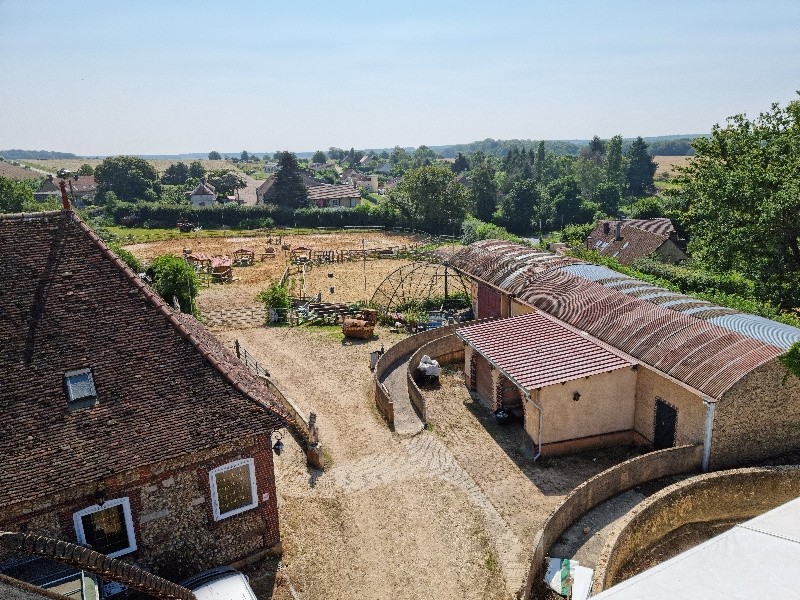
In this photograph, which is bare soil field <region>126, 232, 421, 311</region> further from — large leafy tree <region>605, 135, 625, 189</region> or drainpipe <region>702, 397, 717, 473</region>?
large leafy tree <region>605, 135, 625, 189</region>

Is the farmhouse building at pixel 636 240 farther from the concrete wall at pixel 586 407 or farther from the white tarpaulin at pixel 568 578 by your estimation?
the white tarpaulin at pixel 568 578

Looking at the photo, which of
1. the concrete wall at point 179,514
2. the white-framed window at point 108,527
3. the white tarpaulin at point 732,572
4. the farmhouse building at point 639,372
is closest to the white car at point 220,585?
the concrete wall at point 179,514

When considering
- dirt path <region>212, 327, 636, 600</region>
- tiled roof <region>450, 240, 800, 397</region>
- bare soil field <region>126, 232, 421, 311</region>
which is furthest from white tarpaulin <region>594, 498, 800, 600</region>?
bare soil field <region>126, 232, 421, 311</region>

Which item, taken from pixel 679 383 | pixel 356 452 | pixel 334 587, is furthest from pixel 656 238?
pixel 334 587

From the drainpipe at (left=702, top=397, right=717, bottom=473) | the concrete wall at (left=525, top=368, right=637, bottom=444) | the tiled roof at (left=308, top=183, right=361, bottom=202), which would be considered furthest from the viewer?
the tiled roof at (left=308, top=183, right=361, bottom=202)

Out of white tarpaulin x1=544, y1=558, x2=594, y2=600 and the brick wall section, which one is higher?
the brick wall section

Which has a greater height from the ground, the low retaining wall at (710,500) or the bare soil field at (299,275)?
the bare soil field at (299,275)

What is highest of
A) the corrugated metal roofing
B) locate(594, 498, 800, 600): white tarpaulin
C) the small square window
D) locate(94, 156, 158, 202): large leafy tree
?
locate(94, 156, 158, 202): large leafy tree
